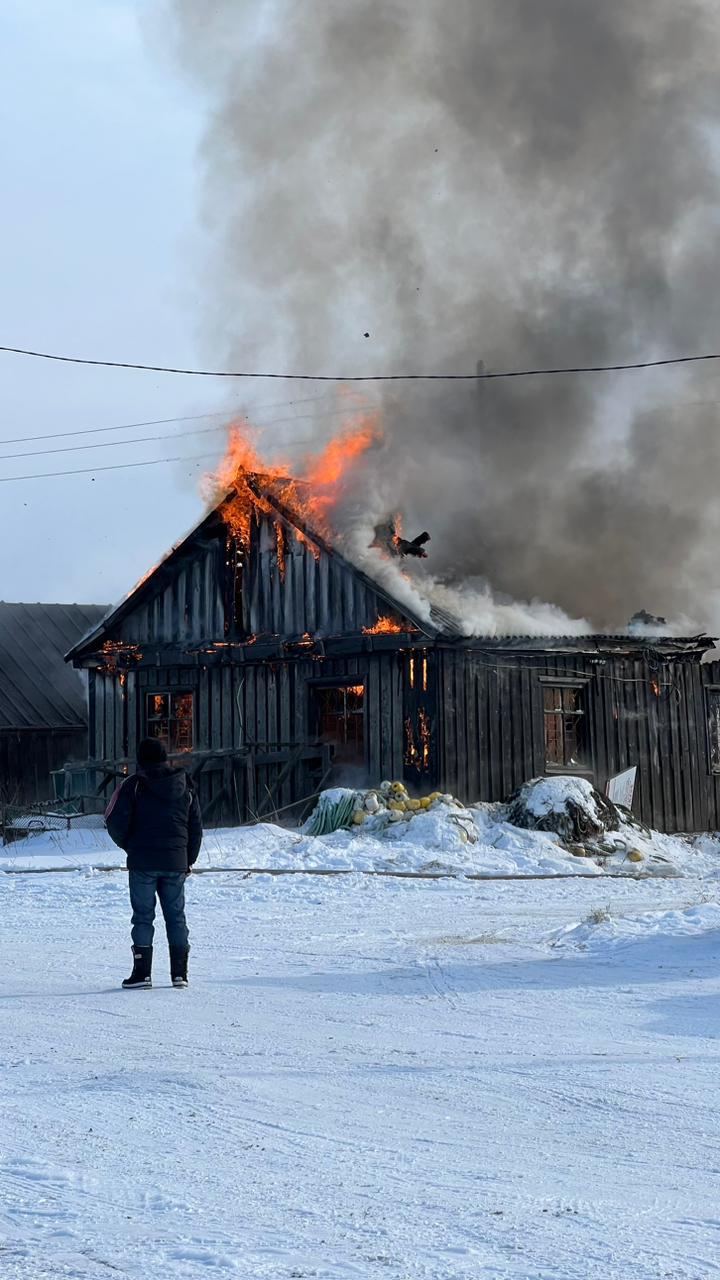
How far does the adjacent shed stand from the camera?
34312 mm

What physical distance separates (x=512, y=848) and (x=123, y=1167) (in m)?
15.9

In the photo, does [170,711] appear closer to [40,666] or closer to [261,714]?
[261,714]

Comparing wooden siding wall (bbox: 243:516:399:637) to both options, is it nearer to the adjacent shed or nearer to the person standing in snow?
the adjacent shed

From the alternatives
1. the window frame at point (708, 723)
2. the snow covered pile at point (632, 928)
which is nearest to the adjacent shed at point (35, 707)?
the window frame at point (708, 723)

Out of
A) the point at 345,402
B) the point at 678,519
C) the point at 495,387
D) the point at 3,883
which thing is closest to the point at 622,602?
the point at 678,519

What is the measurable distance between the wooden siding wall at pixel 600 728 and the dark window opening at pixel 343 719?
6.14 feet

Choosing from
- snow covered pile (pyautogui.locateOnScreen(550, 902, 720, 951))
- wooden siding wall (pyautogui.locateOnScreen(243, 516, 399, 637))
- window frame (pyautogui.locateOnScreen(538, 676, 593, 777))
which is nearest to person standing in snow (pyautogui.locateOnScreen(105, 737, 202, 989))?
snow covered pile (pyautogui.locateOnScreen(550, 902, 720, 951))

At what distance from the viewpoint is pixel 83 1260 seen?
4.23 meters

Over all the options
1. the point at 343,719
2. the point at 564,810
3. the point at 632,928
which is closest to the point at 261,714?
the point at 343,719

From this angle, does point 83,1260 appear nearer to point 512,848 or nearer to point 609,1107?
point 609,1107

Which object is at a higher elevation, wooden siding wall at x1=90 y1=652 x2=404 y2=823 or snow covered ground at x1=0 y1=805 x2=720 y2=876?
wooden siding wall at x1=90 y1=652 x2=404 y2=823

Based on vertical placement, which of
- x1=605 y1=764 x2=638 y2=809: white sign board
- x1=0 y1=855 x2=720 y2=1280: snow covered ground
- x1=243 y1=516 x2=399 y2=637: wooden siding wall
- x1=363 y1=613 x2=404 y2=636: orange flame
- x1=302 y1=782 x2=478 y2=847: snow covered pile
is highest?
x1=243 y1=516 x2=399 y2=637: wooden siding wall

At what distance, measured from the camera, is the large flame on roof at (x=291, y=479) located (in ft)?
82.4

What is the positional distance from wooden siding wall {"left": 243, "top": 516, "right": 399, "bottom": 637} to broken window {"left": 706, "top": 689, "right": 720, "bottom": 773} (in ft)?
21.2
